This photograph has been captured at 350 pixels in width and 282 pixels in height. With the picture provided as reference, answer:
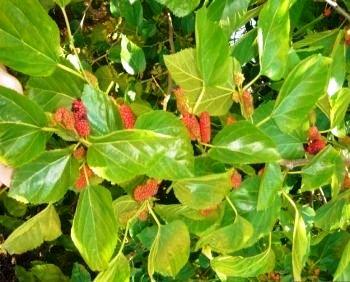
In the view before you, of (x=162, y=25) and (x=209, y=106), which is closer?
(x=209, y=106)

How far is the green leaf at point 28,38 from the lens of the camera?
54cm

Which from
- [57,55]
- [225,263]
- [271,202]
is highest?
[57,55]

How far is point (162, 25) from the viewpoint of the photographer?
1.23m

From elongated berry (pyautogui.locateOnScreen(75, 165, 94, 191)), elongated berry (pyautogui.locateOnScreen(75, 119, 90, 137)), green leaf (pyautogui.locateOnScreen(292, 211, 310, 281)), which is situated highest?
elongated berry (pyautogui.locateOnScreen(75, 119, 90, 137))

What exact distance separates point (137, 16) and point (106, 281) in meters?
0.54

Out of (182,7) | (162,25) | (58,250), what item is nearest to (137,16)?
(162,25)

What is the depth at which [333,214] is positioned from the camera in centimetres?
83

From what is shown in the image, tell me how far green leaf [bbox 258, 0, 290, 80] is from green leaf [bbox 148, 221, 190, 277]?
0.22m

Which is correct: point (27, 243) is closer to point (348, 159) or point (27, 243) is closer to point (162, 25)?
point (348, 159)

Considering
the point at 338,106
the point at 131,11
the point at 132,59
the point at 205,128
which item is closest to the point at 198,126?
the point at 205,128

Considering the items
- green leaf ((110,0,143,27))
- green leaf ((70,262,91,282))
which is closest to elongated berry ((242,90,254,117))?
green leaf ((110,0,143,27))

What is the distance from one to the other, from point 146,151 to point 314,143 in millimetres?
340

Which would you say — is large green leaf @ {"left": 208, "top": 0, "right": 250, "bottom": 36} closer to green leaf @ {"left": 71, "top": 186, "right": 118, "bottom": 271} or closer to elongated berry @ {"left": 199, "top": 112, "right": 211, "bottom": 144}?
elongated berry @ {"left": 199, "top": 112, "right": 211, "bottom": 144}

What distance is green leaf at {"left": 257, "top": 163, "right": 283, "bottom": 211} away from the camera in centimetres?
68
